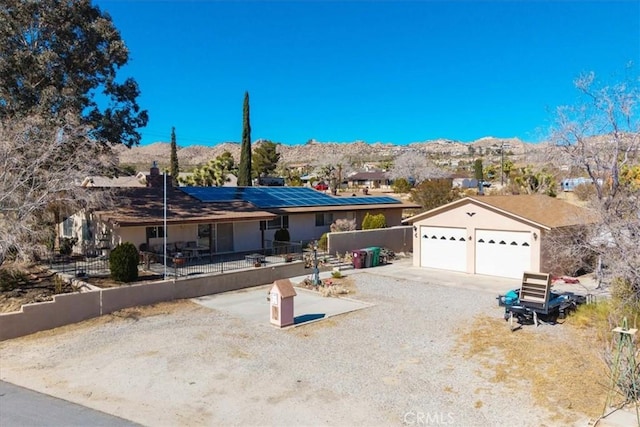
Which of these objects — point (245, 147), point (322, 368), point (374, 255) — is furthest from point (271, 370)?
point (245, 147)

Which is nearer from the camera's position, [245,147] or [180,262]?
[180,262]

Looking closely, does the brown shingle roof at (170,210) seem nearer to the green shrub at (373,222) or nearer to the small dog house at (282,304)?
the green shrub at (373,222)

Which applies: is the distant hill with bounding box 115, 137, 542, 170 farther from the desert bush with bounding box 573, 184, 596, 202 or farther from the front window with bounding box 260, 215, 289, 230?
the desert bush with bounding box 573, 184, 596, 202

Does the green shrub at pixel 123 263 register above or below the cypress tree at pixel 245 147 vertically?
below

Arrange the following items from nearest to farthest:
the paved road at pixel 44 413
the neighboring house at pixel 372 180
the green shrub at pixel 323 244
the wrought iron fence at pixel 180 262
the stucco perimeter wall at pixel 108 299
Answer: the paved road at pixel 44 413 < the stucco perimeter wall at pixel 108 299 < the wrought iron fence at pixel 180 262 < the green shrub at pixel 323 244 < the neighboring house at pixel 372 180

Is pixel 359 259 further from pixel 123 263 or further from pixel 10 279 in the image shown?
pixel 10 279

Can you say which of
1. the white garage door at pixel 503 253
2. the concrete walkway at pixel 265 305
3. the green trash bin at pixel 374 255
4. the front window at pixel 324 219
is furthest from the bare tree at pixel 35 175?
the white garage door at pixel 503 253

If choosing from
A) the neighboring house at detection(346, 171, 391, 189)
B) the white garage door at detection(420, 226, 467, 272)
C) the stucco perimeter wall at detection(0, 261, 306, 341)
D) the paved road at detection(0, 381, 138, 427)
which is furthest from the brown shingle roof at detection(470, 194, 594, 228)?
the neighboring house at detection(346, 171, 391, 189)
